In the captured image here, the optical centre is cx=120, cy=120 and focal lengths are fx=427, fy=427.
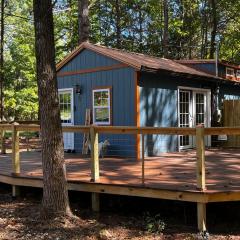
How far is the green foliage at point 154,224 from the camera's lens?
268 inches

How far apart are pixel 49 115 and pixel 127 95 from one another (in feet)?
16.2

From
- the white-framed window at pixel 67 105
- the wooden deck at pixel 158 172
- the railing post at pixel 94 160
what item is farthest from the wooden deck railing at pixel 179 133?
the white-framed window at pixel 67 105

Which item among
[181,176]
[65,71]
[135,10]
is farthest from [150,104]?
[135,10]

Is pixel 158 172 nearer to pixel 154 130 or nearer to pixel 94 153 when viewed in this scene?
pixel 94 153

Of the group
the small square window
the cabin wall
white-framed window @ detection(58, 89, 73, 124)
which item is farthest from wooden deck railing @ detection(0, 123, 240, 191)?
the small square window

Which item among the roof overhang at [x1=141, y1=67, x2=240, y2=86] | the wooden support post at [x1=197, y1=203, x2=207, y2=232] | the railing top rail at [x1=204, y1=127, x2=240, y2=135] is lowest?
the wooden support post at [x1=197, y1=203, x2=207, y2=232]

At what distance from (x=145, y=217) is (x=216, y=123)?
26.5 feet

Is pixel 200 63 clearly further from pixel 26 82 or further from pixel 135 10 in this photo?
pixel 26 82

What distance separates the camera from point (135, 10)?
3112cm

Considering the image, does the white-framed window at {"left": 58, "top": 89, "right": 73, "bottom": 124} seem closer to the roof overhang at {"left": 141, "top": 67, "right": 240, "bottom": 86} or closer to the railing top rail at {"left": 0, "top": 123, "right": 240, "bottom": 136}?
the roof overhang at {"left": 141, "top": 67, "right": 240, "bottom": 86}

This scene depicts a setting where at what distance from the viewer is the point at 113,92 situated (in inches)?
475

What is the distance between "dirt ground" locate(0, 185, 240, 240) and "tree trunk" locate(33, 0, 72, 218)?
1.14 feet

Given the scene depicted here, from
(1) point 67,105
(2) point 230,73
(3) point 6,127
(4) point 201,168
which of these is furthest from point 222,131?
(2) point 230,73

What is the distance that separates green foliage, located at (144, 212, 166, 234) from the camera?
680cm
